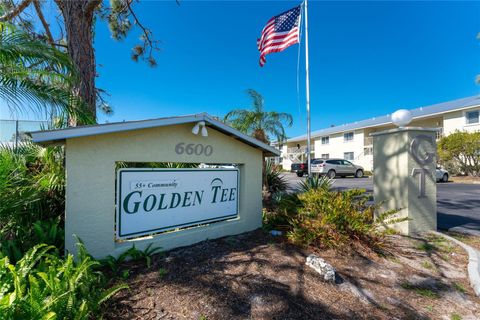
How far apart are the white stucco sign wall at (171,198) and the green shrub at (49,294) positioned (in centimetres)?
109

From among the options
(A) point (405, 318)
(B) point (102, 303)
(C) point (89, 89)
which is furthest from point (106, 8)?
(A) point (405, 318)

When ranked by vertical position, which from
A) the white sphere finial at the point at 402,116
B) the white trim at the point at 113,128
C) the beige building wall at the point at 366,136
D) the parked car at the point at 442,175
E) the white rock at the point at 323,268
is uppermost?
the beige building wall at the point at 366,136

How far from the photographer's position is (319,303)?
2838 millimetres

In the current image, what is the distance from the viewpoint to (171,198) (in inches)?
169

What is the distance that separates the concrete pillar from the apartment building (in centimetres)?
1550

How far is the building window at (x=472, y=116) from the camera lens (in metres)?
21.1

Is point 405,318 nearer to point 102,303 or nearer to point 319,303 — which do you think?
point 319,303

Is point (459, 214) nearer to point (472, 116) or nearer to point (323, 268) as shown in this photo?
point (323, 268)

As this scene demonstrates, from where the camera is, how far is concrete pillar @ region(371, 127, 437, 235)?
5.23 meters

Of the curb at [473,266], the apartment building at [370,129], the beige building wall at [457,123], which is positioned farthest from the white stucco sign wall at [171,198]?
the beige building wall at [457,123]

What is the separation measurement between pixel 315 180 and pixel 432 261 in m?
3.47

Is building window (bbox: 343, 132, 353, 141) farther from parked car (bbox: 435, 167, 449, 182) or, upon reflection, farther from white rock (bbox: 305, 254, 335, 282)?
white rock (bbox: 305, 254, 335, 282)

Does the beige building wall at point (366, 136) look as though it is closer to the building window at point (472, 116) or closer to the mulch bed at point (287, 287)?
the building window at point (472, 116)

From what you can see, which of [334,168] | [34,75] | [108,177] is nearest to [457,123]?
[334,168]
